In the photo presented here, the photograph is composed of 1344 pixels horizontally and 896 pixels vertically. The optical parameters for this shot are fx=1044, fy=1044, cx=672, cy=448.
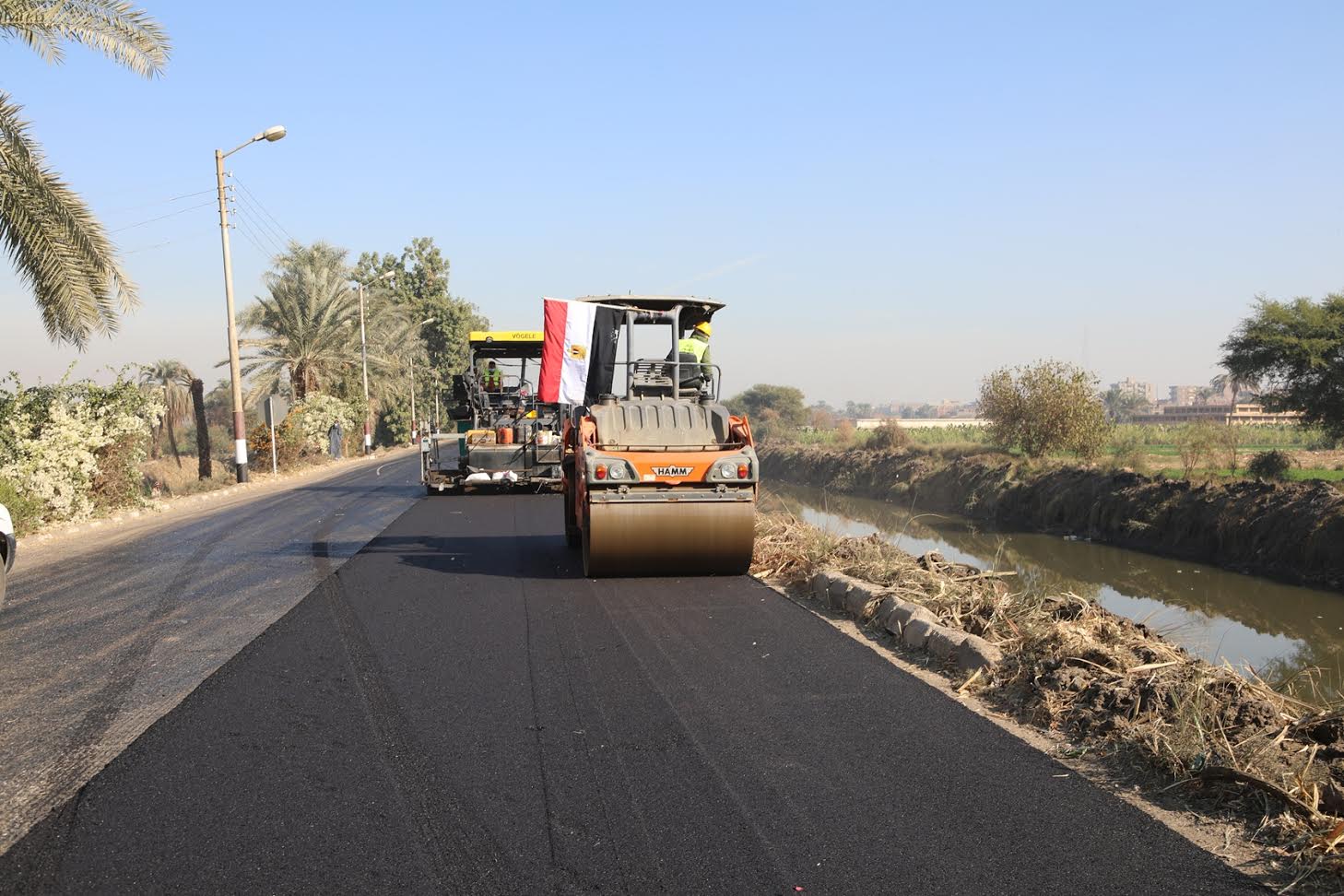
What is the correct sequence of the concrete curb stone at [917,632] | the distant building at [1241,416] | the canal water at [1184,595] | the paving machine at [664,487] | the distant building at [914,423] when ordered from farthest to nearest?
the distant building at [914,423] → the distant building at [1241,416] → the canal water at [1184,595] → the paving machine at [664,487] → the concrete curb stone at [917,632]

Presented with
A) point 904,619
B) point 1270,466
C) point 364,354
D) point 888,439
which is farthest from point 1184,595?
point 364,354

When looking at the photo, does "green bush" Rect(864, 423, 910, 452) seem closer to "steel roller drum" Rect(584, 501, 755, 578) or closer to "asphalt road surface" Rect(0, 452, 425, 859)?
"asphalt road surface" Rect(0, 452, 425, 859)

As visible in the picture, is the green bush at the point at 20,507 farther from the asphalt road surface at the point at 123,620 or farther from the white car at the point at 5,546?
the white car at the point at 5,546

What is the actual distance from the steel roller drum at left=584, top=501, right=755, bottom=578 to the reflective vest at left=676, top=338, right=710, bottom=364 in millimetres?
2435

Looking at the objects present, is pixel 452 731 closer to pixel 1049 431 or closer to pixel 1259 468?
pixel 1259 468

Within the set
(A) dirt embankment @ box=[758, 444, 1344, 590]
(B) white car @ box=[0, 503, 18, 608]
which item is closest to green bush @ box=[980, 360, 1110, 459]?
(A) dirt embankment @ box=[758, 444, 1344, 590]

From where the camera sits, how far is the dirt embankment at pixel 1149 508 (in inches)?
747

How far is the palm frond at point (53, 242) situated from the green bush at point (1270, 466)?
2585 cm

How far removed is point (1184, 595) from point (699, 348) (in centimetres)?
1086

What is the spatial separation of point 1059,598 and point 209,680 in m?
6.25

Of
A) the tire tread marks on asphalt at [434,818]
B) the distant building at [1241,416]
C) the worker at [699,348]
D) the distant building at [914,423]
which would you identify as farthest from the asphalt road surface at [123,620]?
the distant building at [914,423]

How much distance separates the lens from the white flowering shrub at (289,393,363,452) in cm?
3603

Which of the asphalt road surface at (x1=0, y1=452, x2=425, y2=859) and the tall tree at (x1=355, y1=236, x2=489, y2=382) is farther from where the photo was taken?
the tall tree at (x1=355, y1=236, x2=489, y2=382)

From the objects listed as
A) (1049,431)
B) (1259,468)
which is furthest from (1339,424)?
(1049,431)
